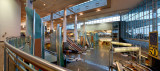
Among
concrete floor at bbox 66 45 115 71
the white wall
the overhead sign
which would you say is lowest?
concrete floor at bbox 66 45 115 71

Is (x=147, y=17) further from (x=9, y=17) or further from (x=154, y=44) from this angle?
(x=9, y=17)

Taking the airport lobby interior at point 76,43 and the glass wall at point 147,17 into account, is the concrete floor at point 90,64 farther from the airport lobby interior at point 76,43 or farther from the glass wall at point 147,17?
the glass wall at point 147,17

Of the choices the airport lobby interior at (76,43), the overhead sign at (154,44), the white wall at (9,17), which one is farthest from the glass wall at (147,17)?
the white wall at (9,17)

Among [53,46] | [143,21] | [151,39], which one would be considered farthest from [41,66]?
[143,21]

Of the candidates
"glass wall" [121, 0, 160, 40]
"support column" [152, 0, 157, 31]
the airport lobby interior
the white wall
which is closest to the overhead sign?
the airport lobby interior

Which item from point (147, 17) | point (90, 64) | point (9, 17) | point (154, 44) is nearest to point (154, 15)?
point (147, 17)

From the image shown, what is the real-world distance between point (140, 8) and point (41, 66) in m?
16.5

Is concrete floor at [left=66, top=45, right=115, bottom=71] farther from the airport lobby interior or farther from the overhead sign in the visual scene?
the overhead sign

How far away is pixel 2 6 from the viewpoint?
7285 mm

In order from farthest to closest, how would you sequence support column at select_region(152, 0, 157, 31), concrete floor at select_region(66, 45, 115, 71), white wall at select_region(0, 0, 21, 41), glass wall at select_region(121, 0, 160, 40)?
support column at select_region(152, 0, 157, 31), glass wall at select_region(121, 0, 160, 40), white wall at select_region(0, 0, 21, 41), concrete floor at select_region(66, 45, 115, 71)

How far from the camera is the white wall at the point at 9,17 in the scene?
286 inches

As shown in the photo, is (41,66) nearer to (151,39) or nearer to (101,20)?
(151,39)

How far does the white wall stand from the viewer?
7268 millimetres

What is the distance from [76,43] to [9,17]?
29.3ft
